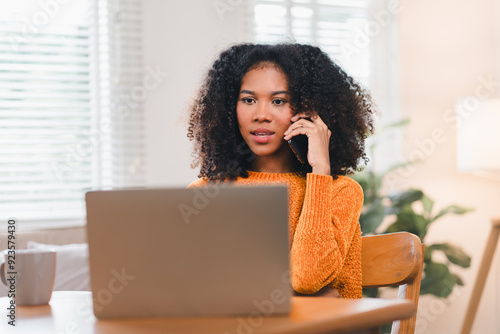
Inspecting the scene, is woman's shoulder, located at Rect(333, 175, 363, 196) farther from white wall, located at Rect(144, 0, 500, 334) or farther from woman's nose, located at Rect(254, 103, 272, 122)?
white wall, located at Rect(144, 0, 500, 334)

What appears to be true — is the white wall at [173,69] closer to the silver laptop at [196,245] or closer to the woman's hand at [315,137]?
the woman's hand at [315,137]

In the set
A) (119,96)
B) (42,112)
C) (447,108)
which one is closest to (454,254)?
(447,108)

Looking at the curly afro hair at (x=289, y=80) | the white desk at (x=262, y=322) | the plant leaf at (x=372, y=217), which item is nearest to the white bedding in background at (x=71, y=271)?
the curly afro hair at (x=289, y=80)

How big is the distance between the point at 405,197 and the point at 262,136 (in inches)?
64.0

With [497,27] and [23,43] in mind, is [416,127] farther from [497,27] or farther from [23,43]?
[23,43]

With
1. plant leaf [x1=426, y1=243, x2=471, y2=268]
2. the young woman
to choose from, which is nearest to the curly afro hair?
the young woman

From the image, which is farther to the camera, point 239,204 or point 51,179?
point 51,179

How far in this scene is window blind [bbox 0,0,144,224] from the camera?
265cm

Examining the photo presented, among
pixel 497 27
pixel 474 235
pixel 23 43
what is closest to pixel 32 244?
pixel 23 43

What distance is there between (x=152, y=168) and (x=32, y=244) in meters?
0.78

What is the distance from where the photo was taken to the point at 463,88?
135 inches

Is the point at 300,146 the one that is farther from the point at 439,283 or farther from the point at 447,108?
the point at 447,108

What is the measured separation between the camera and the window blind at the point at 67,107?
→ 8.70 feet

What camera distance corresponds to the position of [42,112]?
8.89 feet
